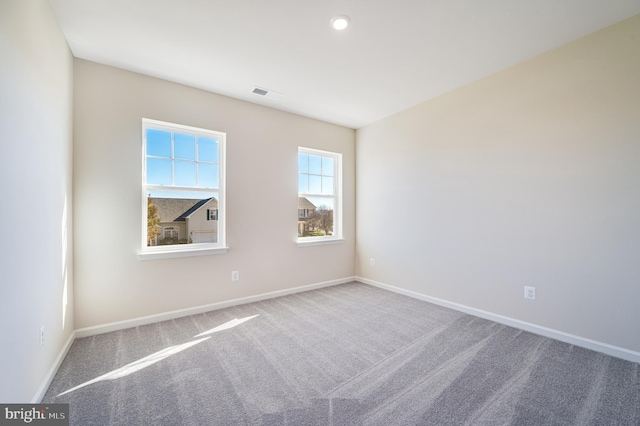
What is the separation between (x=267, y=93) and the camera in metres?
3.37

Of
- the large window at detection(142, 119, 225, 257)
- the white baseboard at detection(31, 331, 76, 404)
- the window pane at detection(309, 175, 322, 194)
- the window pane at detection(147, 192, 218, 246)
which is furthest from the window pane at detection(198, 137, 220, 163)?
the white baseboard at detection(31, 331, 76, 404)

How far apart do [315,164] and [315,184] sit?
0.34 metres

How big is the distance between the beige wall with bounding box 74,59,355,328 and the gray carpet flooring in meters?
0.45

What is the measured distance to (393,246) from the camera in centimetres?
411

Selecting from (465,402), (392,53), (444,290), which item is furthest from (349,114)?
(465,402)

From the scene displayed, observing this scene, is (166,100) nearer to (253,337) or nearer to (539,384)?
(253,337)

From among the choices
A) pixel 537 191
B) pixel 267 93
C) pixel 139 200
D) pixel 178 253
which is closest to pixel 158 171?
pixel 139 200

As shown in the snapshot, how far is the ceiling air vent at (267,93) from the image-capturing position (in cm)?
330

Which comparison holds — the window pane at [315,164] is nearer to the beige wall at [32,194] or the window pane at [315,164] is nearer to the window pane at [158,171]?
the window pane at [158,171]

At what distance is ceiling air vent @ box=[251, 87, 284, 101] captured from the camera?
3.30 m

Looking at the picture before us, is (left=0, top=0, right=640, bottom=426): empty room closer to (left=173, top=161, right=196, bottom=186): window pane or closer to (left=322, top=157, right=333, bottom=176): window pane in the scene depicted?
(left=173, top=161, right=196, bottom=186): window pane

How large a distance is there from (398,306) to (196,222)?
2774 millimetres

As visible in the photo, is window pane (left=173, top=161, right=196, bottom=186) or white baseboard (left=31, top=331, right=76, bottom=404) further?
window pane (left=173, top=161, right=196, bottom=186)

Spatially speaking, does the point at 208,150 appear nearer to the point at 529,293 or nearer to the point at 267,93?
the point at 267,93
